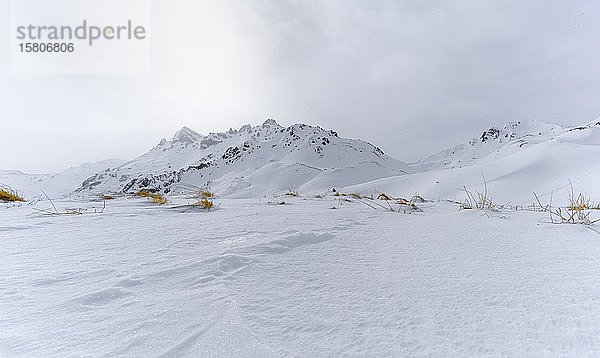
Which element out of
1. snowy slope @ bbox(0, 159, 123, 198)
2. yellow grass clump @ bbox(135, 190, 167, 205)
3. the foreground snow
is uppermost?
snowy slope @ bbox(0, 159, 123, 198)

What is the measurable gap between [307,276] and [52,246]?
1092mm

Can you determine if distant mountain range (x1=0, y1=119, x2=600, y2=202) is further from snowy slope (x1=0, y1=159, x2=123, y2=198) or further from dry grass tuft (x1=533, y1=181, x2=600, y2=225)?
snowy slope (x1=0, y1=159, x2=123, y2=198)

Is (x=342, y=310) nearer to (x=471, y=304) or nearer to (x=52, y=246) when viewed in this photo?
(x=471, y=304)

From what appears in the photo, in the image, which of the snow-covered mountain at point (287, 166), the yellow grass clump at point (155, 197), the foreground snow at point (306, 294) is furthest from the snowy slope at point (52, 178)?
the foreground snow at point (306, 294)

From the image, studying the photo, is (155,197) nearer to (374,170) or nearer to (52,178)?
(374,170)

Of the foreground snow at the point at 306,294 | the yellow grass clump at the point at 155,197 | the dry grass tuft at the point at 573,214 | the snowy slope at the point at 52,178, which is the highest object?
the snowy slope at the point at 52,178

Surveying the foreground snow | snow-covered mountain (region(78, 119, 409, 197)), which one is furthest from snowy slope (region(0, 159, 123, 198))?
the foreground snow

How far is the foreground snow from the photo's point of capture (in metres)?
0.53

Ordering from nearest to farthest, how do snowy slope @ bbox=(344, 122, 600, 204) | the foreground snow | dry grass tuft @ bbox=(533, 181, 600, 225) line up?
1. the foreground snow
2. dry grass tuft @ bbox=(533, 181, 600, 225)
3. snowy slope @ bbox=(344, 122, 600, 204)

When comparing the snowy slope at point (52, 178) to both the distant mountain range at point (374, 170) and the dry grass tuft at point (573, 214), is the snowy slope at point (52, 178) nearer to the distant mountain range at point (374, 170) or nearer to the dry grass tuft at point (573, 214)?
the distant mountain range at point (374, 170)

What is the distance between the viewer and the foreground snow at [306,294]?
526 mm

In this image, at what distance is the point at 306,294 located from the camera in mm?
735

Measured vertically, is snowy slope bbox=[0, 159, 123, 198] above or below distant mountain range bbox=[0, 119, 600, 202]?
above

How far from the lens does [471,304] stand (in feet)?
2.09
